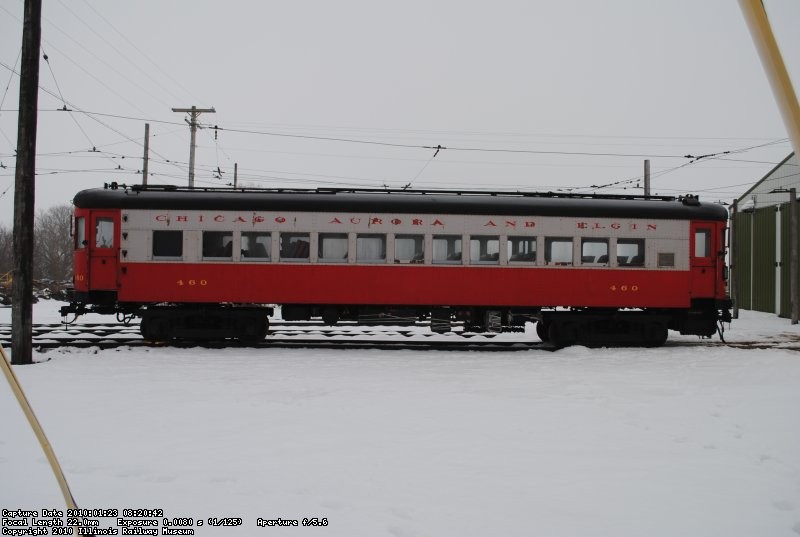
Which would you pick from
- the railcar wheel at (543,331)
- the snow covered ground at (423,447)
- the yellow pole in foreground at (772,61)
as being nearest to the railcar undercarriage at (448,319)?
the railcar wheel at (543,331)

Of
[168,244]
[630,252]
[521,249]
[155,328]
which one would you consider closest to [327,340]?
[155,328]

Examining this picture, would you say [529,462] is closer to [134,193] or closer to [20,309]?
[20,309]

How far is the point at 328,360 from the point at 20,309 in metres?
6.07

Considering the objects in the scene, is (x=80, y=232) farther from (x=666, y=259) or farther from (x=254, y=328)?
(x=666, y=259)

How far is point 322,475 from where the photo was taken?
4719 mm

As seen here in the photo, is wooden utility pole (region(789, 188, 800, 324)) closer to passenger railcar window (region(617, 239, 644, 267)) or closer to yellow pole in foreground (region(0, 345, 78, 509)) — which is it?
passenger railcar window (region(617, 239, 644, 267))

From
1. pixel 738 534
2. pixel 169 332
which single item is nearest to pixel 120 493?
pixel 738 534

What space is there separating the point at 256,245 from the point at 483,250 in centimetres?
553

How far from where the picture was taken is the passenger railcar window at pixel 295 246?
1296 cm

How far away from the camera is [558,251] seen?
43.3ft

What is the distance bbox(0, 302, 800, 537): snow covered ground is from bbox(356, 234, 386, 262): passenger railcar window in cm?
358

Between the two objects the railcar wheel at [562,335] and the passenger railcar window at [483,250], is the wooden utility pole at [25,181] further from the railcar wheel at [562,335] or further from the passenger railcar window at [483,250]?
the railcar wheel at [562,335]

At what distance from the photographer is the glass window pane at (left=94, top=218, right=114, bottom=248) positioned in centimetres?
1292

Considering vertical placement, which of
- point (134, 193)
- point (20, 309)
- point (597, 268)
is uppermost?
point (134, 193)
